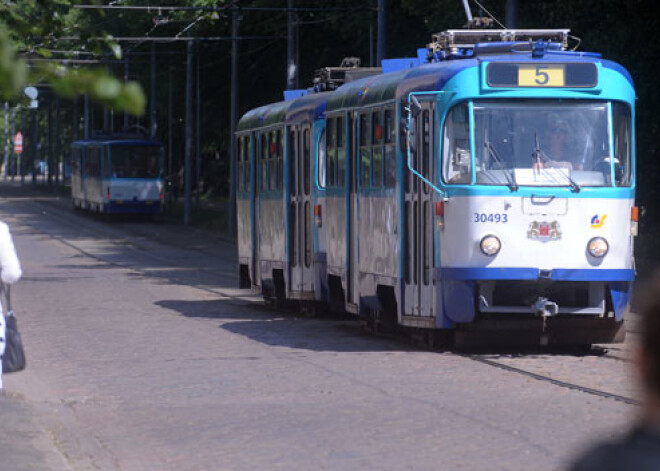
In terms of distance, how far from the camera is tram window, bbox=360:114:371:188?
16.4 m

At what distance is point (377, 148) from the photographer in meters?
16.1

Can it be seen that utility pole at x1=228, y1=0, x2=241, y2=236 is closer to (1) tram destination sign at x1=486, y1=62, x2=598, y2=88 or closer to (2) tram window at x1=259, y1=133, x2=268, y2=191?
(2) tram window at x1=259, y1=133, x2=268, y2=191

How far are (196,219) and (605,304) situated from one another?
43.0 metres

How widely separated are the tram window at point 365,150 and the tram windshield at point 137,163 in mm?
43075

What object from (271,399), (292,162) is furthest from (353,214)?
(271,399)

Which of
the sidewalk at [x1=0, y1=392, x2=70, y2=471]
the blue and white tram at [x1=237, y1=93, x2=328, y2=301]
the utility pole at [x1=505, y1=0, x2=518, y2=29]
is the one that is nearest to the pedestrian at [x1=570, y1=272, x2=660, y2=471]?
the sidewalk at [x1=0, y1=392, x2=70, y2=471]

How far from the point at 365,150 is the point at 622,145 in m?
3.09

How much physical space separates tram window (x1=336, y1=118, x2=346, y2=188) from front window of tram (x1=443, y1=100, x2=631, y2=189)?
3301 mm

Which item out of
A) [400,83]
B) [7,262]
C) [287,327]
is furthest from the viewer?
[287,327]

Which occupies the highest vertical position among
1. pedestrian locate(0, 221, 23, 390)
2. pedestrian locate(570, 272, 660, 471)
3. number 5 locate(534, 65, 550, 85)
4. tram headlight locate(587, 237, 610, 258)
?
number 5 locate(534, 65, 550, 85)

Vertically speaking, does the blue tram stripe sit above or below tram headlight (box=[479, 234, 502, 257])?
below

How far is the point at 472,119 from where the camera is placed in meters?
14.2

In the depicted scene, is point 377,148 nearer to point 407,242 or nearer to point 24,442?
point 407,242

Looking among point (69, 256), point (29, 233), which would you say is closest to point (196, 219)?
point (29, 233)
